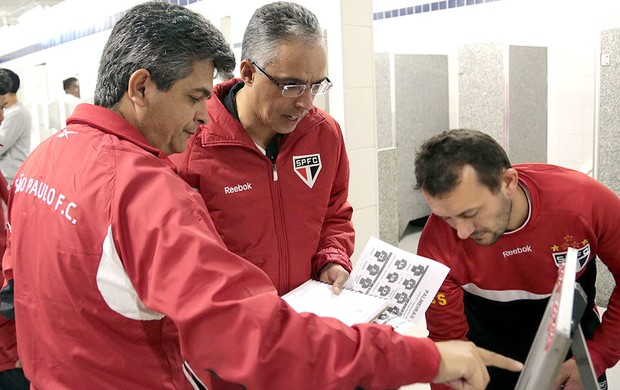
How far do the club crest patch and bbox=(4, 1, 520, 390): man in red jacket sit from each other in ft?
1.80

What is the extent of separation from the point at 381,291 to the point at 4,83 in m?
3.59

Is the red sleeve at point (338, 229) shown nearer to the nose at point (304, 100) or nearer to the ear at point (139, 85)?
the nose at point (304, 100)

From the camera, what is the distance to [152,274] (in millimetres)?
826

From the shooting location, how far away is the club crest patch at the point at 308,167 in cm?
164

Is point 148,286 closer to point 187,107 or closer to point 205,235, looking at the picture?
point 205,235

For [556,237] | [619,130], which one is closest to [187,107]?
[556,237]

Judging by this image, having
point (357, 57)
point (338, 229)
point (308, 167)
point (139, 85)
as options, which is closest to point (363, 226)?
point (357, 57)

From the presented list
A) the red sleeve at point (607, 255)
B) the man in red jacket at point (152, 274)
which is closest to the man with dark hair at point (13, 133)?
the man in red jacket at point (152, 274)

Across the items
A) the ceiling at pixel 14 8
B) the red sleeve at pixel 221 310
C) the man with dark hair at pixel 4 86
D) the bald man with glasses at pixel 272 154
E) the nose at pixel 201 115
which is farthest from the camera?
the ceiling at pixel 14 8

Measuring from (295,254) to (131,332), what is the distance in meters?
0.74

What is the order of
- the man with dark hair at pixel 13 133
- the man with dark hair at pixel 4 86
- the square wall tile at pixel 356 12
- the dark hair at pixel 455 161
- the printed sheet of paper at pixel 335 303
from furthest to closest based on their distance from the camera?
1. the man with dark hair at pixel 13 133
2. the man with dark hair at pixel 4 86
3. the square wall tile at pixel 356 12
4. the dark hair at pixel 455 161
5. the printed sheet of paper at pixel 335 303

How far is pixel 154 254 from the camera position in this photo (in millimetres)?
833

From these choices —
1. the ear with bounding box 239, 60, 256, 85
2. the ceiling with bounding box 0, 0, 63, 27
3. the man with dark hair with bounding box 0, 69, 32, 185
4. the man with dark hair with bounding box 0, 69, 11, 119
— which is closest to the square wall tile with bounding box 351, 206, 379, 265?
the ear with bounding box 239, 60, 256, 85

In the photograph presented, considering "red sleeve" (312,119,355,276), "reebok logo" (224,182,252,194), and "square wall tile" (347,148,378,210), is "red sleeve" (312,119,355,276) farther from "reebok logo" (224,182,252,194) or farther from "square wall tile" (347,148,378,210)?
"square wall tile" (347,148,378,210)
